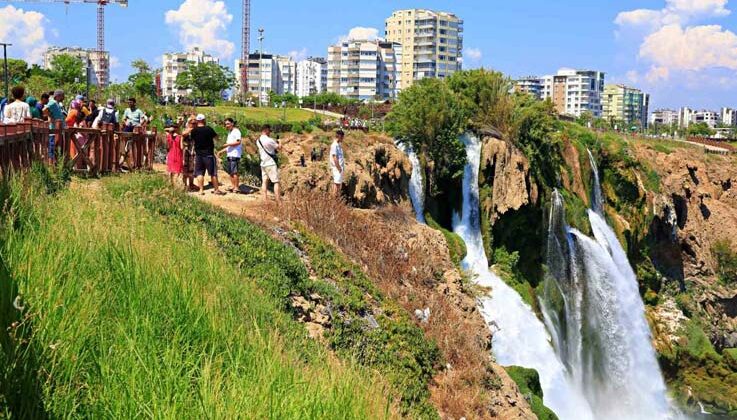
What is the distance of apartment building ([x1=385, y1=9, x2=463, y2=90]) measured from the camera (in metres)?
154

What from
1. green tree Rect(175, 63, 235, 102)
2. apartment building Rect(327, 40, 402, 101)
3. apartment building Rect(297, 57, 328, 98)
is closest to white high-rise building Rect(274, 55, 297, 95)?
apartment building Rect(297, 57, 328, 98)

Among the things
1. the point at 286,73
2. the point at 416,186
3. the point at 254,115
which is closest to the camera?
the point at 416,186

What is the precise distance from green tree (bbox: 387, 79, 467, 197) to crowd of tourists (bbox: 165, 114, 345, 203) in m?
10.7

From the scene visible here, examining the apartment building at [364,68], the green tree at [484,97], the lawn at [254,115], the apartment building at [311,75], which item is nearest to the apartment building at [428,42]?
the apartment building at [364,68]

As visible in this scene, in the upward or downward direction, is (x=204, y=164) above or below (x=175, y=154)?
below

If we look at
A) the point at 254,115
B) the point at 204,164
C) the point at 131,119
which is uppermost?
the point at 254,115

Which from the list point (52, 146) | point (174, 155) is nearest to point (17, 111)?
point (52, 146)

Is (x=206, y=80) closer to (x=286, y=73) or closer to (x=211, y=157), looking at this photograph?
(x=211, y=157)

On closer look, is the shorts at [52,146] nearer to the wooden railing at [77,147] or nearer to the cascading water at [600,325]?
the wooden railing at [77,147]

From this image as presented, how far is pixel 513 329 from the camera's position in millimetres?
23531

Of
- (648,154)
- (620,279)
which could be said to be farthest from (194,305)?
(648,154)

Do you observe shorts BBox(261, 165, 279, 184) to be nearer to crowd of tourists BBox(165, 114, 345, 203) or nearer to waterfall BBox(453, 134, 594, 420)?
crowd of tourists BBox(165, 114, 345, 203)

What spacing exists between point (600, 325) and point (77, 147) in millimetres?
20121

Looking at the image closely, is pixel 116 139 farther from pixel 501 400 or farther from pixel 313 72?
pixel 313 72
